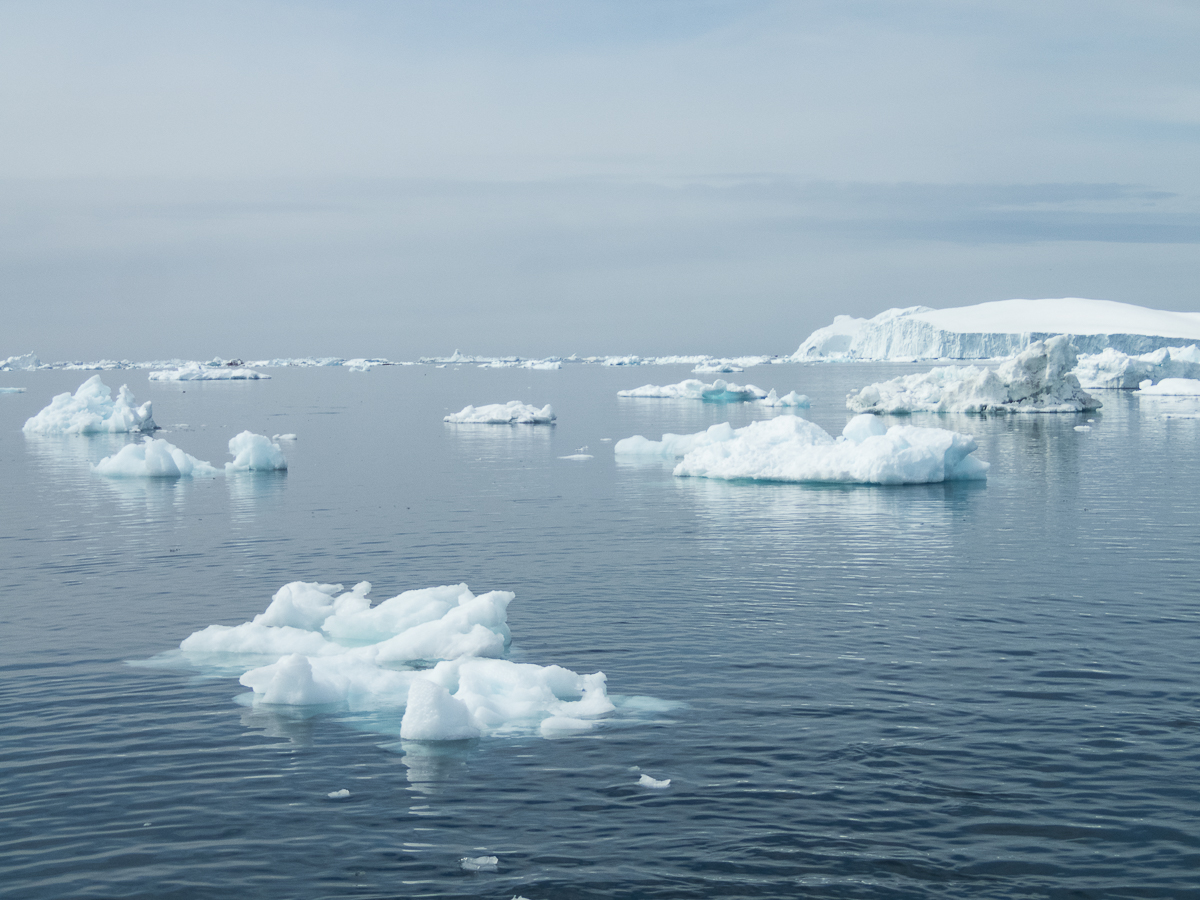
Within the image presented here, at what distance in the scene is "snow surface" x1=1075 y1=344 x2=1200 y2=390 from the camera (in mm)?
99500

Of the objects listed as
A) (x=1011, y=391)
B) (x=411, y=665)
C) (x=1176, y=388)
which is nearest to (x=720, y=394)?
(x=1011, y=391)

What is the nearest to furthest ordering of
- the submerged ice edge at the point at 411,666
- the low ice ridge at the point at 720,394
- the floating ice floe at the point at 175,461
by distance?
the submerged ice edge at the point at 411,666
the floating ice floe at the point at 175,461
the low ice ridge at the point at 720,394

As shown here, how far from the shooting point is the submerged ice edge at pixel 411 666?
12961 mm

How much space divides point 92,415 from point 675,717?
59.8 meters

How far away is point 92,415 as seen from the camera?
2532 inches

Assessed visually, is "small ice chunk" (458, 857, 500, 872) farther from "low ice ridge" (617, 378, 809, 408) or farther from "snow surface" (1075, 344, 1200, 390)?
"snow surface" (1075, 344, 1200, 390)

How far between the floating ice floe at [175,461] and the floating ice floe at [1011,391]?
148 ft

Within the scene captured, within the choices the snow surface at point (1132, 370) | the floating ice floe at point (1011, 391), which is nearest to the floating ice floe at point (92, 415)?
the floating ice floe at point (1011, 391)

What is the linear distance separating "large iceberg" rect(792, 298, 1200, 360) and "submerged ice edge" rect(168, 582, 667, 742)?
13326 centimetres

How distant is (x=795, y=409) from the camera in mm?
79750

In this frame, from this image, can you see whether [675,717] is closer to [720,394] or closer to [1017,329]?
[720,394]

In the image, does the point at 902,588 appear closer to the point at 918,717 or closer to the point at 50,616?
→ the point at 918,717

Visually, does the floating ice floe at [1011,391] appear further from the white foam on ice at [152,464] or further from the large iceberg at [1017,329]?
the large iceberg at [1017,329]

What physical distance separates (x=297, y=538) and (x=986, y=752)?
65.7 feet
